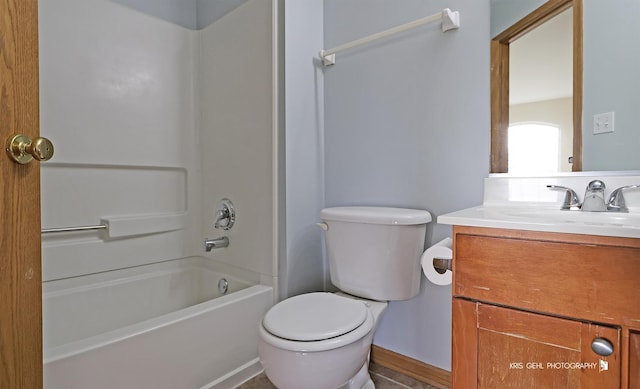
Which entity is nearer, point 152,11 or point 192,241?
point 152,11

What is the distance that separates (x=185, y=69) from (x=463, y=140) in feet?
5.56

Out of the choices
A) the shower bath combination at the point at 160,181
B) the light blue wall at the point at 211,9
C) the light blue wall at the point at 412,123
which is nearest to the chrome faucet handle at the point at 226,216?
the shower bath combination at the point at 160,181

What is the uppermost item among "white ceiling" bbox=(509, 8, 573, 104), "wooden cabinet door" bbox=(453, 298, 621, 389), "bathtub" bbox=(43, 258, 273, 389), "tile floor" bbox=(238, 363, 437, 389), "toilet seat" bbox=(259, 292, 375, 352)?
"white ceiling" bbox=(509, 8, 573, 104)

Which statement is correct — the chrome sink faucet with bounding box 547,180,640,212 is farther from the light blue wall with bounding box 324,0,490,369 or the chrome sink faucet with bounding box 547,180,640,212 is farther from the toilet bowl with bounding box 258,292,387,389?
the toilet bowl with bounding box 258,292,387,389

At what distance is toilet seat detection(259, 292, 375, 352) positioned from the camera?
1011mm

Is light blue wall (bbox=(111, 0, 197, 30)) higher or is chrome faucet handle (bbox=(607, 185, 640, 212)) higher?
light blue wall (bbox=(111, 0, 197, 30))

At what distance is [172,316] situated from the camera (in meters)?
1.25

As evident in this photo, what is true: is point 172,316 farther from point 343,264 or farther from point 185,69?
point 185,69

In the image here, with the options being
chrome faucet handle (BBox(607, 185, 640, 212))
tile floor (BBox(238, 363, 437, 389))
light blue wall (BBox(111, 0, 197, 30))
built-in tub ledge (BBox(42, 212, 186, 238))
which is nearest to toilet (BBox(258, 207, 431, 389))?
tile floor (BBox(238, 363, 437, 389))

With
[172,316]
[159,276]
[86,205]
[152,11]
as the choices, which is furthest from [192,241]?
[152,11]

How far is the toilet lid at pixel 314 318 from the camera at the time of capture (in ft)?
3.41

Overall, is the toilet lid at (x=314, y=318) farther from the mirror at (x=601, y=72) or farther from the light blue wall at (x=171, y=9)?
the light blue wall at (x=171, y=9)

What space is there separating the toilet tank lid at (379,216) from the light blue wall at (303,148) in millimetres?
256

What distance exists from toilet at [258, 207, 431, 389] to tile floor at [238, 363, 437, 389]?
0.46 ft
